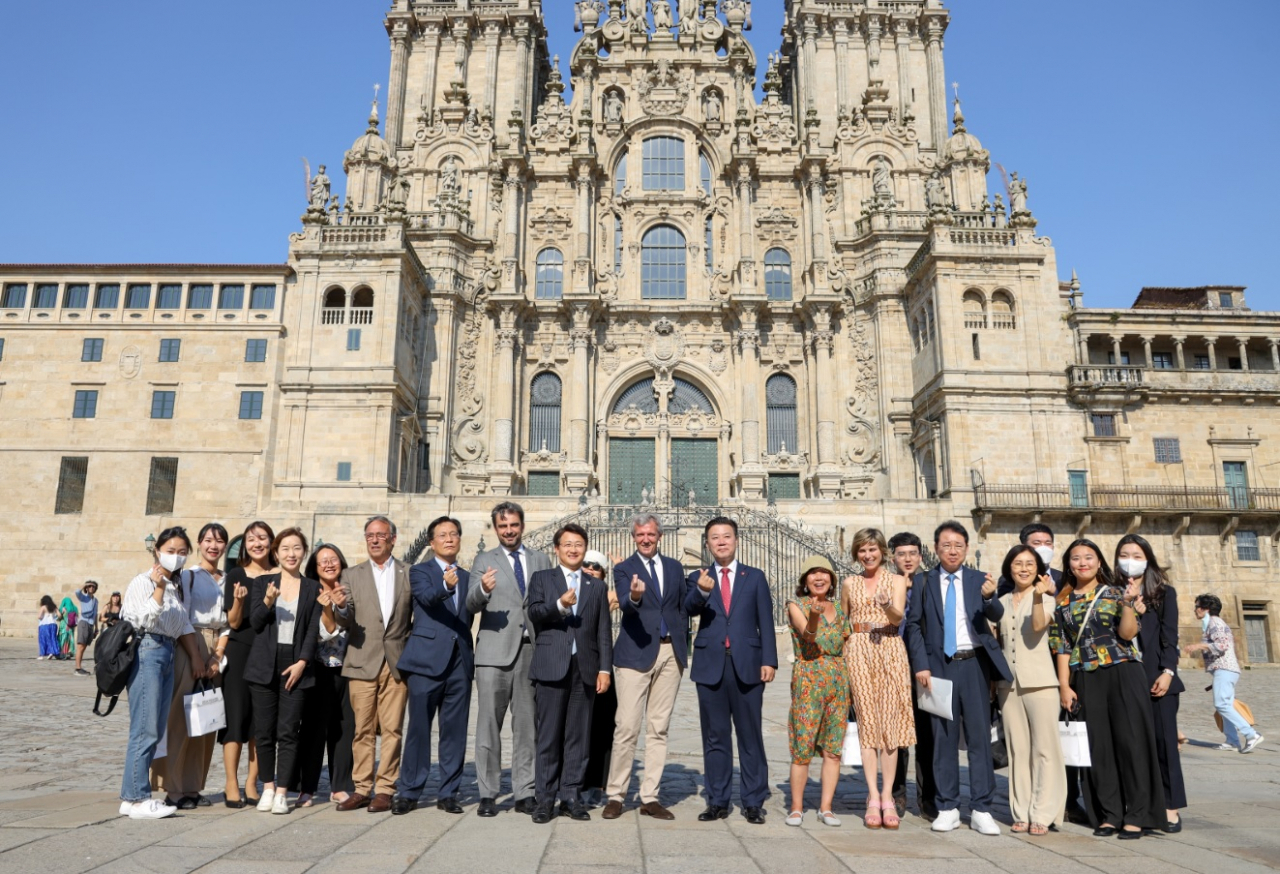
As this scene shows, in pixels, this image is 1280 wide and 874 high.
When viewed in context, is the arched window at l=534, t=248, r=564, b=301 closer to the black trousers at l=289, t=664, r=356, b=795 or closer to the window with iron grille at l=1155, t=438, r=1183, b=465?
the window with iron grille at l=1155, t=438, r=1183, b=465

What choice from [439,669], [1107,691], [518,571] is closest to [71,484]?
[439,669]

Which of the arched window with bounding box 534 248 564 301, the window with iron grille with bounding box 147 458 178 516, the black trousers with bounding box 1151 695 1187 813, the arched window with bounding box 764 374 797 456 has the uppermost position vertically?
the arched window with bounding box 534 248 564 301

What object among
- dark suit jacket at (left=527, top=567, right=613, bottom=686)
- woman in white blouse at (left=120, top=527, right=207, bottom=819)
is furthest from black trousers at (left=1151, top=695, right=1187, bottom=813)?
woman in white blouse at (left=120, top=527, right=207, bottom=819)

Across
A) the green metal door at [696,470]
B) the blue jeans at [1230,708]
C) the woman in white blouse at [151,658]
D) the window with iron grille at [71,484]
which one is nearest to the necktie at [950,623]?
the woman in white blouse at [151,658]

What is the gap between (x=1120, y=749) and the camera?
6516mm

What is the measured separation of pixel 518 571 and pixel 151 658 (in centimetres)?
271

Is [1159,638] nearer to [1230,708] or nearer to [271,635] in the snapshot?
[1230,708]

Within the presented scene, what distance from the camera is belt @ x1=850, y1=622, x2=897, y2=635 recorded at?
22.1 ft

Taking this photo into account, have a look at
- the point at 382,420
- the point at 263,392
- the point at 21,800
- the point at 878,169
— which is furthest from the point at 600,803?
the point at 878,169

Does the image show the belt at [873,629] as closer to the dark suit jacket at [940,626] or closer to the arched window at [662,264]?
the dark suit jacket at [940,626]

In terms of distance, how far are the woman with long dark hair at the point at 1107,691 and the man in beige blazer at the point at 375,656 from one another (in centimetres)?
507

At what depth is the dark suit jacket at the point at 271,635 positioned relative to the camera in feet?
22.1

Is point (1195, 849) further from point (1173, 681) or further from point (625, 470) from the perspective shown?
point (625, 470)

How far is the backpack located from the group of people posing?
114 mm
